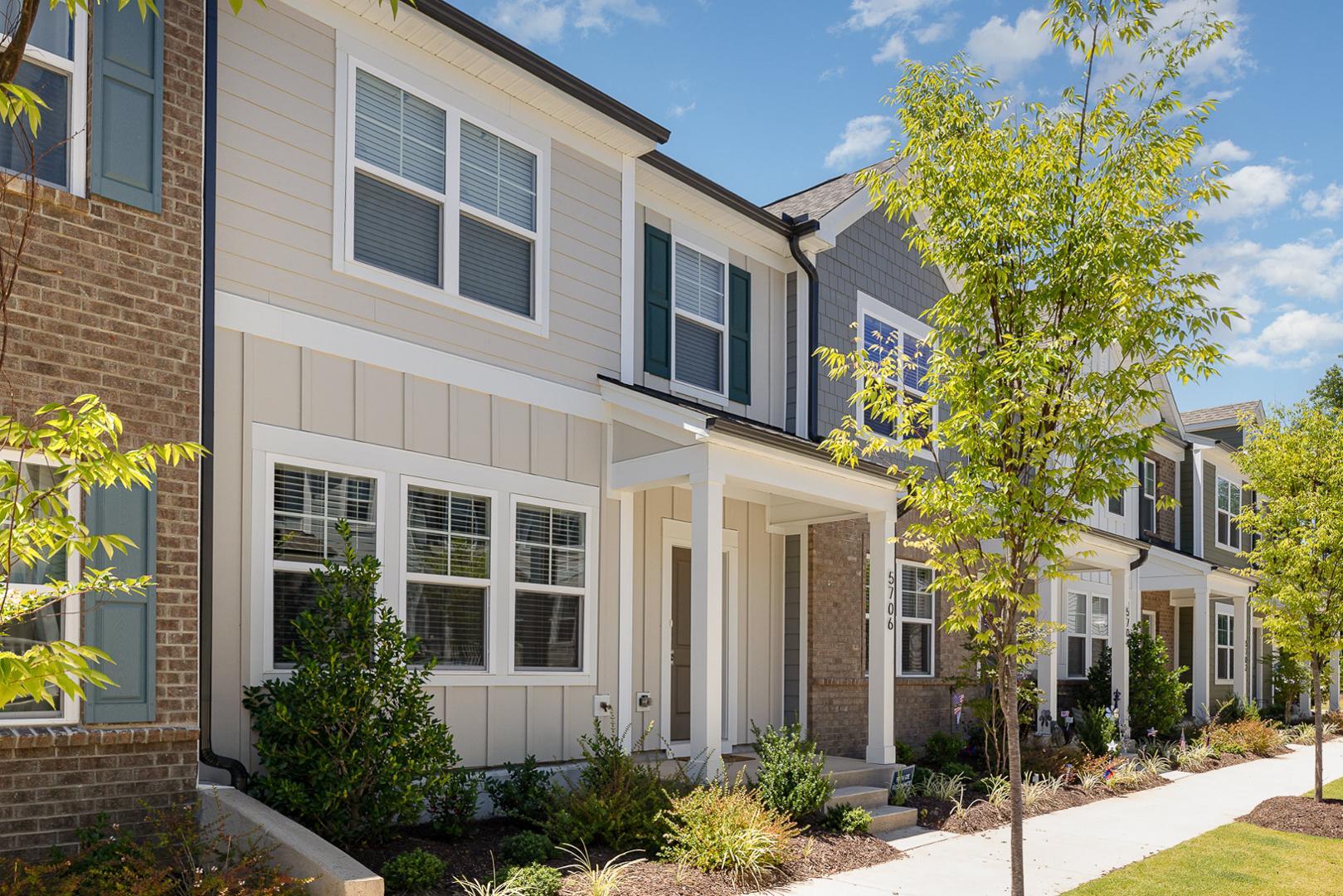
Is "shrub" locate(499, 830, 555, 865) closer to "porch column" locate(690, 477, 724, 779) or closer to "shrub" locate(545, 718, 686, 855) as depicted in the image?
"shrub" locate(545, 718, 686, 855)

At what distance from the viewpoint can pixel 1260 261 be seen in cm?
11306

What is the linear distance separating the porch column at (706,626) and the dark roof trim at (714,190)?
3.58 m

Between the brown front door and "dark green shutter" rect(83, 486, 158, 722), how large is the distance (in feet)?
20.4

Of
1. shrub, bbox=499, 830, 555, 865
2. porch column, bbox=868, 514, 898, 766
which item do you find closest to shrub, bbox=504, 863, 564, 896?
shrub, bbox=499, 830, 555, 865

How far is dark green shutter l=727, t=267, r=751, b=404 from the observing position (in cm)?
1245

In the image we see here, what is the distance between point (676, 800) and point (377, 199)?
528 cm

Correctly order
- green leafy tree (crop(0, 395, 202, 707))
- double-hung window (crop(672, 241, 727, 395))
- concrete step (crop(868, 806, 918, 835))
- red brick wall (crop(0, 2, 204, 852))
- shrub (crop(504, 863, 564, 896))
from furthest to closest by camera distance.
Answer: double-hung window (crop(672, 241, 727, 395)), concrete step (crop(868, 806, 918, 835)), shrub (crop(504, 863, 564, 896)), red brick wall (crop(0, 2, 204, 852)), green leafy tree (crop(0, 395, 202, 707))

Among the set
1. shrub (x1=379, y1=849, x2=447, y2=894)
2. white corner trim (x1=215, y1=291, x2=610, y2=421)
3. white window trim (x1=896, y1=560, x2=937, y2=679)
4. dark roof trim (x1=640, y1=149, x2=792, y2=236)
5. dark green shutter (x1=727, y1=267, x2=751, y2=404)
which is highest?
dark roof trim (x1=640, y1=149, x2=792, y2=236)

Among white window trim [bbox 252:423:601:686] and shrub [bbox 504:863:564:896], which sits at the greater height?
white window trim [bbox 252:423:601:686]

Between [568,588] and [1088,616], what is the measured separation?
14287 mm

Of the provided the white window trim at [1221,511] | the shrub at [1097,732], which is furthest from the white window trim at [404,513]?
the white window trim at [1221,511]

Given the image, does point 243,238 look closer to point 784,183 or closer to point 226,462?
point 226,462

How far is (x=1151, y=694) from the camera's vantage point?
1867 centimetres

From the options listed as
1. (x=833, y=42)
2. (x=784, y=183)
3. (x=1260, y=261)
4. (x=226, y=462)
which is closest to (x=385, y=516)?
(x=226, y=462)
